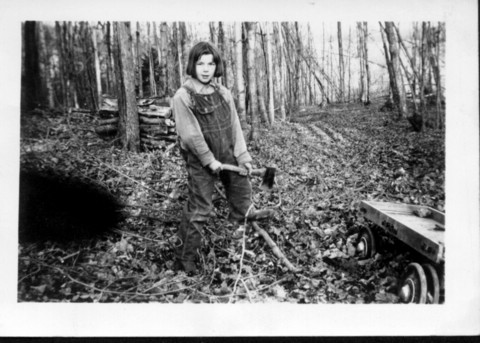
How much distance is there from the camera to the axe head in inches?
122

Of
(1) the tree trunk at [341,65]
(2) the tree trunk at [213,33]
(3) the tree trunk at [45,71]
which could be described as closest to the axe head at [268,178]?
(1) the tree trunk at [341,65]

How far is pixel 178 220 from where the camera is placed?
308cm

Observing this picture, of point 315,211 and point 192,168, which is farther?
point 315,211

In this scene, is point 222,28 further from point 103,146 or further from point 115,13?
point 103,146

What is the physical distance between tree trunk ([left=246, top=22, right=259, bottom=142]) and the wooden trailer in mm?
1073

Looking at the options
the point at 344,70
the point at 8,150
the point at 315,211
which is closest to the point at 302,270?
the point at 315,211

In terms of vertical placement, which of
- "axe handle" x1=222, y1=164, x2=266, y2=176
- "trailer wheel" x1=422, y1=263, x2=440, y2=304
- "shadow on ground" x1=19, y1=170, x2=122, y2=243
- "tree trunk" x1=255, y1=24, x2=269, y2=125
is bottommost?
"trailer wheel" x1=422, y1=263, x2=440, y2=304

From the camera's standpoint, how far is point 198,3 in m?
3.16

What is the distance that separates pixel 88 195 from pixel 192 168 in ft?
2.84

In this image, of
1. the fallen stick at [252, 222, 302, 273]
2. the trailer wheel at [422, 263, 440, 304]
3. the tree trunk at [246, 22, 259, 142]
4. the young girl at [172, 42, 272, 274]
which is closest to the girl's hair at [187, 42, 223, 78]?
the young girl at [172, 42, 272, 274]

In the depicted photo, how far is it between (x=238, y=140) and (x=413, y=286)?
5.70 ft

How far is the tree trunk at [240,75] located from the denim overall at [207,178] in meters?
0.19

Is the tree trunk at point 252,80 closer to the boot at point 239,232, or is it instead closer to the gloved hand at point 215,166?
the gloved hand at point 215,166

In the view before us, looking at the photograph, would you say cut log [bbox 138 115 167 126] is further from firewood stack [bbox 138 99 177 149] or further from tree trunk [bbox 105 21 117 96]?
tree trunk [bbox 105 21 117 96]
